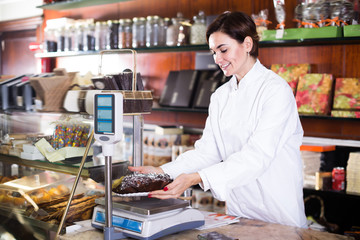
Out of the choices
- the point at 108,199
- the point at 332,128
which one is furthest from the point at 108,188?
the point at 332,128

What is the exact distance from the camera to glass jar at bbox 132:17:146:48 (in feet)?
12.5

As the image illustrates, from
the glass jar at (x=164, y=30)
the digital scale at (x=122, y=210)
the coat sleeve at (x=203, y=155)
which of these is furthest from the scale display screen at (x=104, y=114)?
the glass jar at (x=164, y=30)

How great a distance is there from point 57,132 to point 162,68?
200cm

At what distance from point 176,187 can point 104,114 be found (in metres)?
0.42

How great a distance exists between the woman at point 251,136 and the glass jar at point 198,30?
49.3 inches

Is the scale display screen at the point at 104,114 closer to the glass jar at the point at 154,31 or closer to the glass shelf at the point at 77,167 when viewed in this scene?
the glass shelf at the point at 77,167

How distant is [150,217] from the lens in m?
1.56

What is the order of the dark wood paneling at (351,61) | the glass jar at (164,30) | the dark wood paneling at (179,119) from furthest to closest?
the dark wood paneling at (179,119) < the glass jar at (164,30) < the dark wood paneling at (351,61)

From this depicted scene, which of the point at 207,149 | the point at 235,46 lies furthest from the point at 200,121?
the point at 235,46

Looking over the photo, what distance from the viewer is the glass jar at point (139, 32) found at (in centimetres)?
380

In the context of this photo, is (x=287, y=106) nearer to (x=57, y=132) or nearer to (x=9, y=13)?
(x=57, y=132)

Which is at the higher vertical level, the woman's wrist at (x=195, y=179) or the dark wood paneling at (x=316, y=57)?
the dark wood paneling at (x=316, y=57)

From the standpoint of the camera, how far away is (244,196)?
2.14m

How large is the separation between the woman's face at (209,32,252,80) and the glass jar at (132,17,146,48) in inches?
70.8
